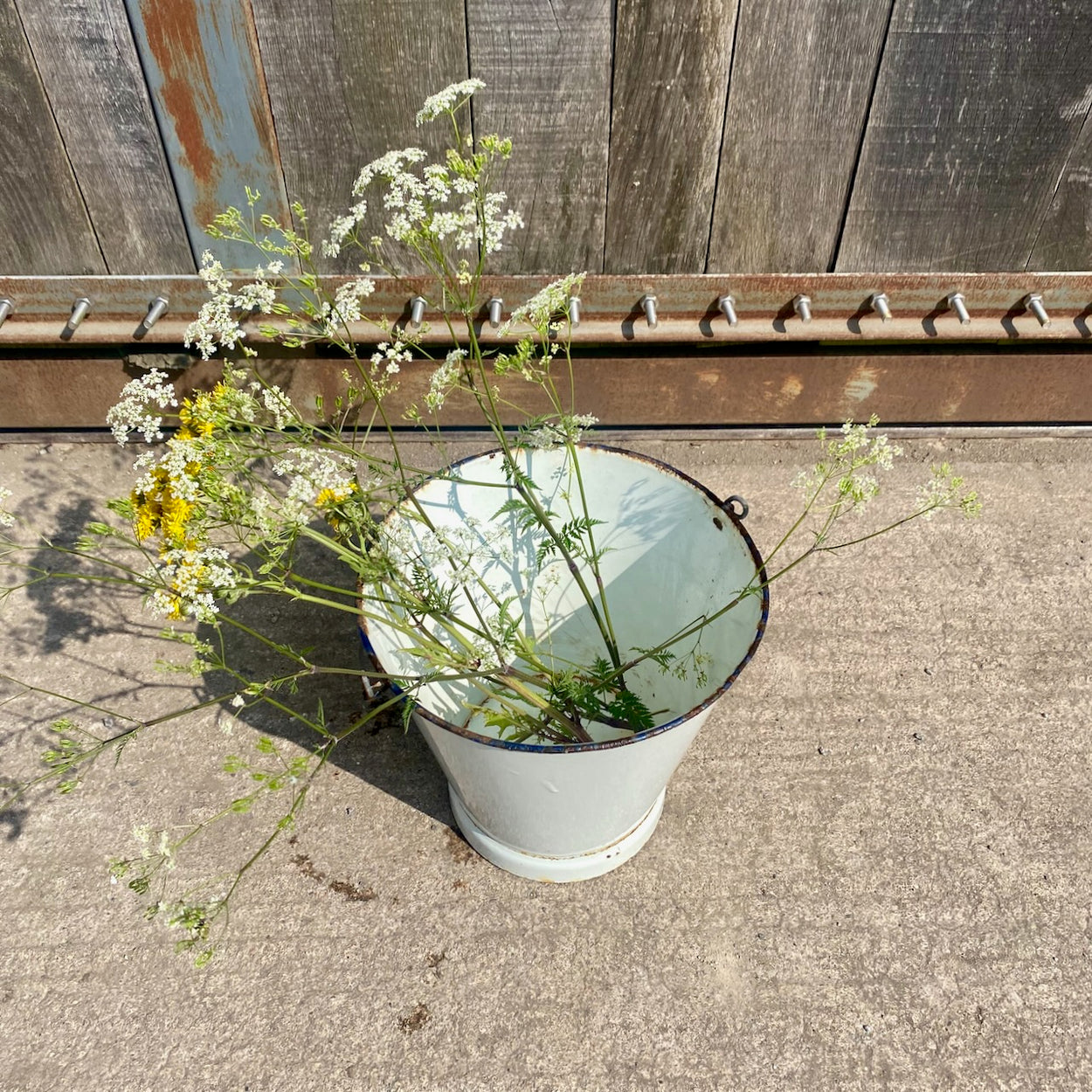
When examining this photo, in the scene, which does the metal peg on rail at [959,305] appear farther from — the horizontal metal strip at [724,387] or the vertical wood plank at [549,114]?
the vertical wood plank at [549,114]

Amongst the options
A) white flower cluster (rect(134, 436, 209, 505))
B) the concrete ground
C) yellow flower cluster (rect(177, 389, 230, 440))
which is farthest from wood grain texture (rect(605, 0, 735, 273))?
white flower cluster (rect(134, 436, 209, 505))

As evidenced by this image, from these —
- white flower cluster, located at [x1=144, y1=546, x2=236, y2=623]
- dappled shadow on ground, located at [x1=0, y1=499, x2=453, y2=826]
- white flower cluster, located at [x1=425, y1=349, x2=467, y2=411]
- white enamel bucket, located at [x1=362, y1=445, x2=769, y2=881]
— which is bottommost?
dappled shadow on ground, located at [x1=0, y1=499, x2=453, y2=826]

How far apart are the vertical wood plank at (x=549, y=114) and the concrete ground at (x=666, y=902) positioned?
1.14 m

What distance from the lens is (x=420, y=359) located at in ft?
7.59

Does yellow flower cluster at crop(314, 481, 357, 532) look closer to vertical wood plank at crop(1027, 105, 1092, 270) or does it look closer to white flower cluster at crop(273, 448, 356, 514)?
white flower cluster at crop(273, 448, 356, 514)

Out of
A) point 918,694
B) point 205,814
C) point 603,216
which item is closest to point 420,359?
point 603,216

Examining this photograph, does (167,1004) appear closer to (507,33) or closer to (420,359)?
(420,359)

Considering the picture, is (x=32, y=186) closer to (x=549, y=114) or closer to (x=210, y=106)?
(x=210, y=106)

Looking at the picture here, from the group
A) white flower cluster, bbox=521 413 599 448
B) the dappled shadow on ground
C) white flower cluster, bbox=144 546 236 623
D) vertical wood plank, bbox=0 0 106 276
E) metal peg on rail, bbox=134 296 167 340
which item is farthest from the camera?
metal peg on rail, bbox=134 296 167 340

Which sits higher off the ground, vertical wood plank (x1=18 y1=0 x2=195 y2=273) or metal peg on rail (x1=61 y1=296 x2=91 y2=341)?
vertical wood plank (x1=18 y1=0 x2=195 y2=273)

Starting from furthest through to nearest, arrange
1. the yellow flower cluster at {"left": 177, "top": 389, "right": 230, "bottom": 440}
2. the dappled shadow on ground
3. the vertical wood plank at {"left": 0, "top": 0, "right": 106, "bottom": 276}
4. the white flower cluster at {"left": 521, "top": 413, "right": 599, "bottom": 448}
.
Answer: the dappled shadow on ground
the vertical wood plank at {"left": 0, "top": 0, "right": 106, "bottom": 276}
the white flower cluster at {"left": 521, "top": 413, "right": 599, "bottom": 448}
the yellow flower cluster at {"left": 177, "top": 389, "right": 230, "bottom": 440}

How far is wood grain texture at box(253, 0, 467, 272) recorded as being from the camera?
178cm

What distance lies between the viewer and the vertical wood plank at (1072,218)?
1.98m

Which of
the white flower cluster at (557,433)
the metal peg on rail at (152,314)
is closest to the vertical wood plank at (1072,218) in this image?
the white flower cluster at (557,433)
